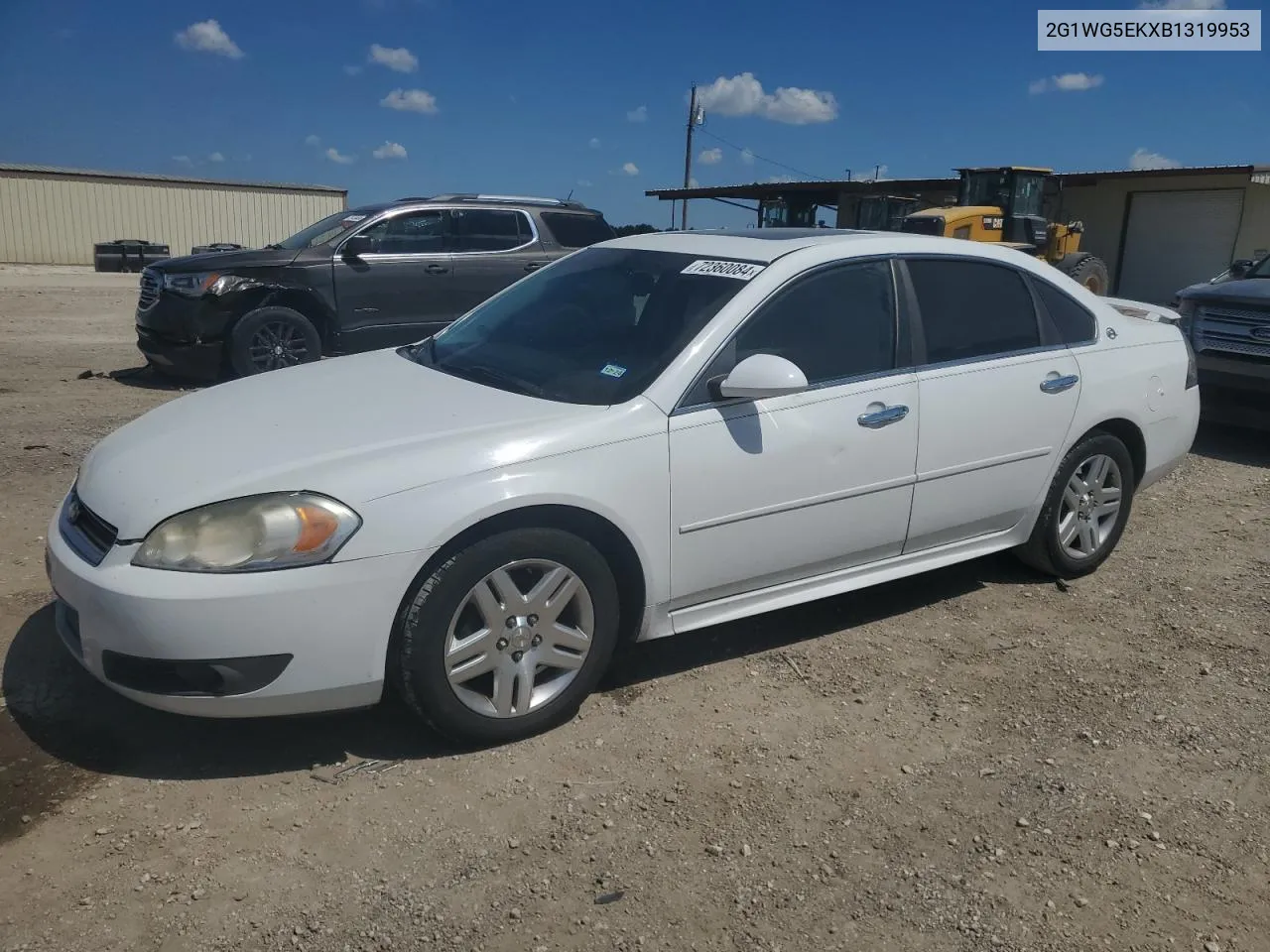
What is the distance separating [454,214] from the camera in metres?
10.1

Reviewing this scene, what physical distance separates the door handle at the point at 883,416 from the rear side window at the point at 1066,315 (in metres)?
1.16

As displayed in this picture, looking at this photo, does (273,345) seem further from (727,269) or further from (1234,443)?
(1234,443)

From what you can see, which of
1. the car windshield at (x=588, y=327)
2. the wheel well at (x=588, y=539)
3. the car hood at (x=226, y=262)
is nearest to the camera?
the wheel well at (x=588, y=539)

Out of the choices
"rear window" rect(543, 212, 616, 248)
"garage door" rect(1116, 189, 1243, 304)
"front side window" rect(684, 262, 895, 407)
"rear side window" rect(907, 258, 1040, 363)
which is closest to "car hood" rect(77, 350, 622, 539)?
"front side window" rect(684, 262, 895, 407)

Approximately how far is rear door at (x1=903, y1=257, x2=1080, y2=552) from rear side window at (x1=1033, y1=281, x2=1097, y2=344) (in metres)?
0.07

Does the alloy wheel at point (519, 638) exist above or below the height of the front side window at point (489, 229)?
below

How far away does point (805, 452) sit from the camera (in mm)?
3746

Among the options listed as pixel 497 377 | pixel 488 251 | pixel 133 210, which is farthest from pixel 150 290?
pixel 133 210

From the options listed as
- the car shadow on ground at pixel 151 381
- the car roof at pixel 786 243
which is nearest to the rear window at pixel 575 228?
the car shadow on ground at pixel 151 381

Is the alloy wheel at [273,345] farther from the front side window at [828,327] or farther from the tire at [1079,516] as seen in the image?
the tire at [1079,516]

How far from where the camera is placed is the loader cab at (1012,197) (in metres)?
18.4

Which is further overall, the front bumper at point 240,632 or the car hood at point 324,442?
the car hood at point 324,442

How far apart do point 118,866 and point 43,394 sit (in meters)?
7.30

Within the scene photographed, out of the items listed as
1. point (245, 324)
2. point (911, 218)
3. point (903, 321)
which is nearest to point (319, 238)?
point (245, 324)
